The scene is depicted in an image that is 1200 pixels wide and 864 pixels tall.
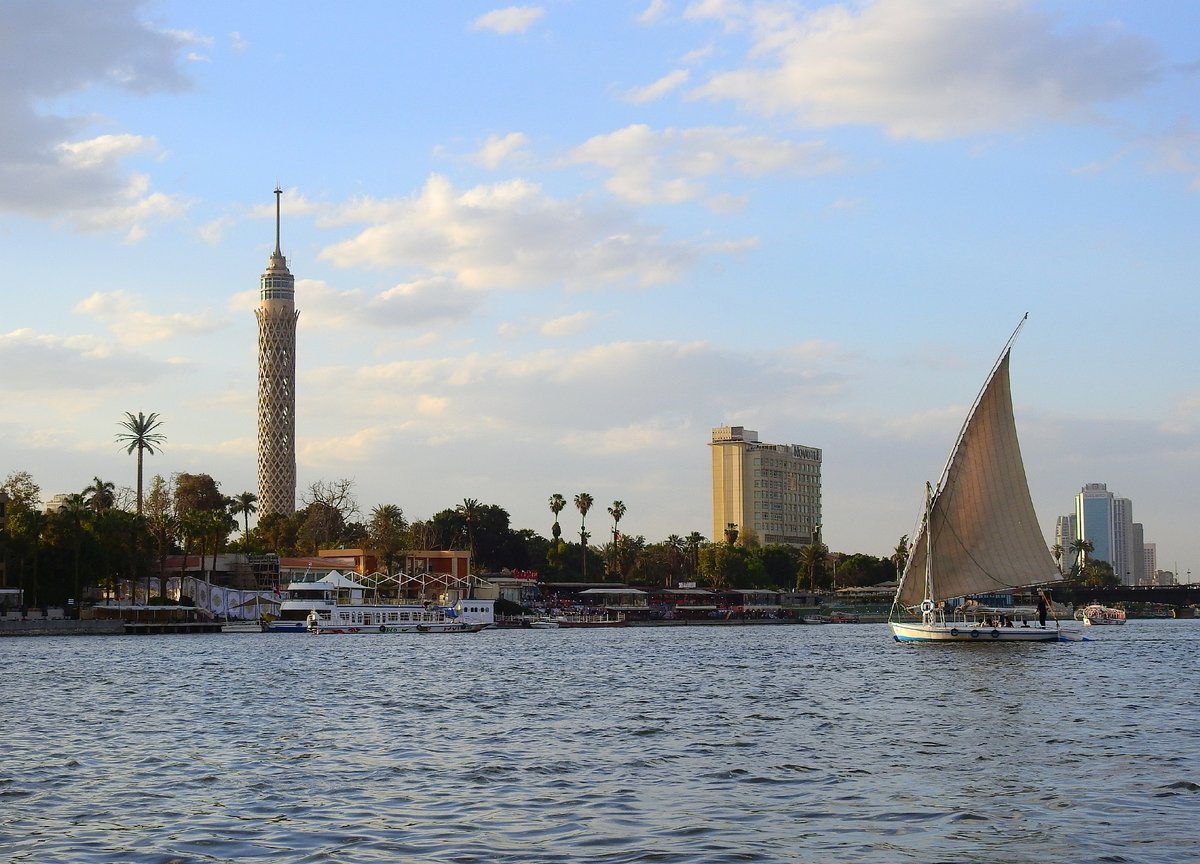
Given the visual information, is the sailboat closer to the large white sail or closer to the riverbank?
the large white sail

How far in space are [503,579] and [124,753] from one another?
144068mm

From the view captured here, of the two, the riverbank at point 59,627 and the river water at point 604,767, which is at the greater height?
the river water at point 604,767

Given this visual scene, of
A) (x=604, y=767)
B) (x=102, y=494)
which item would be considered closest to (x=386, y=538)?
(x=102, y=494)

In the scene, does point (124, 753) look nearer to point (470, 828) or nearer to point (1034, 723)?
point (470, 828)

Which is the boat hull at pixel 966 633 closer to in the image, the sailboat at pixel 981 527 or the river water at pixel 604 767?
the sailboat at pixel 981 527

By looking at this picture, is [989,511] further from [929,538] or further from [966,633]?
[966,633]

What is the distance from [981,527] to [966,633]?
7.30 metres

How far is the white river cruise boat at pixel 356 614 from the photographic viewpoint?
128 metres

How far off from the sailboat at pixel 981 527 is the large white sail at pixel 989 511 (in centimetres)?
5

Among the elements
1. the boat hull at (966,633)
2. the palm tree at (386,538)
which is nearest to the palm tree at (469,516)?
the palm tree at (386,538)

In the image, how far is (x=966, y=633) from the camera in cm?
8275

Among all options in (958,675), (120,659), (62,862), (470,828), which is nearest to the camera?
(62,862)

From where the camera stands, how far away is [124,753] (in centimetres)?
3269

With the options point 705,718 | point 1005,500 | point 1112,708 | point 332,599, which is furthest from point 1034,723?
point 332,599
